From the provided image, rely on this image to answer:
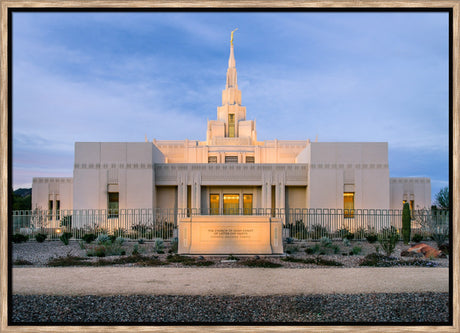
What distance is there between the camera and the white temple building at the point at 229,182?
24641 mm

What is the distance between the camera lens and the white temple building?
24.6 m

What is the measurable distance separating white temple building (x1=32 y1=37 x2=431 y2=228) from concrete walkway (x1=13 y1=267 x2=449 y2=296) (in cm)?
1458

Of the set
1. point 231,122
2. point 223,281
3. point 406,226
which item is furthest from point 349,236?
point 231,122

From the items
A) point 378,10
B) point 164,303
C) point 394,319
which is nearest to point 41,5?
point 378,10

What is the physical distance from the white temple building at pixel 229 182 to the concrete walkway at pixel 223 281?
14.6m

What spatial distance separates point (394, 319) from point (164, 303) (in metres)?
4.06

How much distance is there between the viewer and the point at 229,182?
86.8 feet

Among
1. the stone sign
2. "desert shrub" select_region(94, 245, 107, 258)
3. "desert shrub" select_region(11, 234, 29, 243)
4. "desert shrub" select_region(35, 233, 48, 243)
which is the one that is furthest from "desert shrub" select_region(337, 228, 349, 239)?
"desert shrub" select_region(11, 234, 29, 243)

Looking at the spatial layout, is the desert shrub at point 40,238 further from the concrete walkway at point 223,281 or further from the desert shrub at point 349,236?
the desert shrub at point 349,236

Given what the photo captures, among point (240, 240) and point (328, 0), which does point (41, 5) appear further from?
point (240, 240)

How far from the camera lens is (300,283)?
318 inches

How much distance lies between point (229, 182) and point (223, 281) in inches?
718

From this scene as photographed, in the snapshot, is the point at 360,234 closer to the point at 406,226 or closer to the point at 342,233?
the point at 342,233

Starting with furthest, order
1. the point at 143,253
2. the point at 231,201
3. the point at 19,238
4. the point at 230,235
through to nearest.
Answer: the point at 231,201
the point at 19,238
the point at 143,253
the point at 230,235
